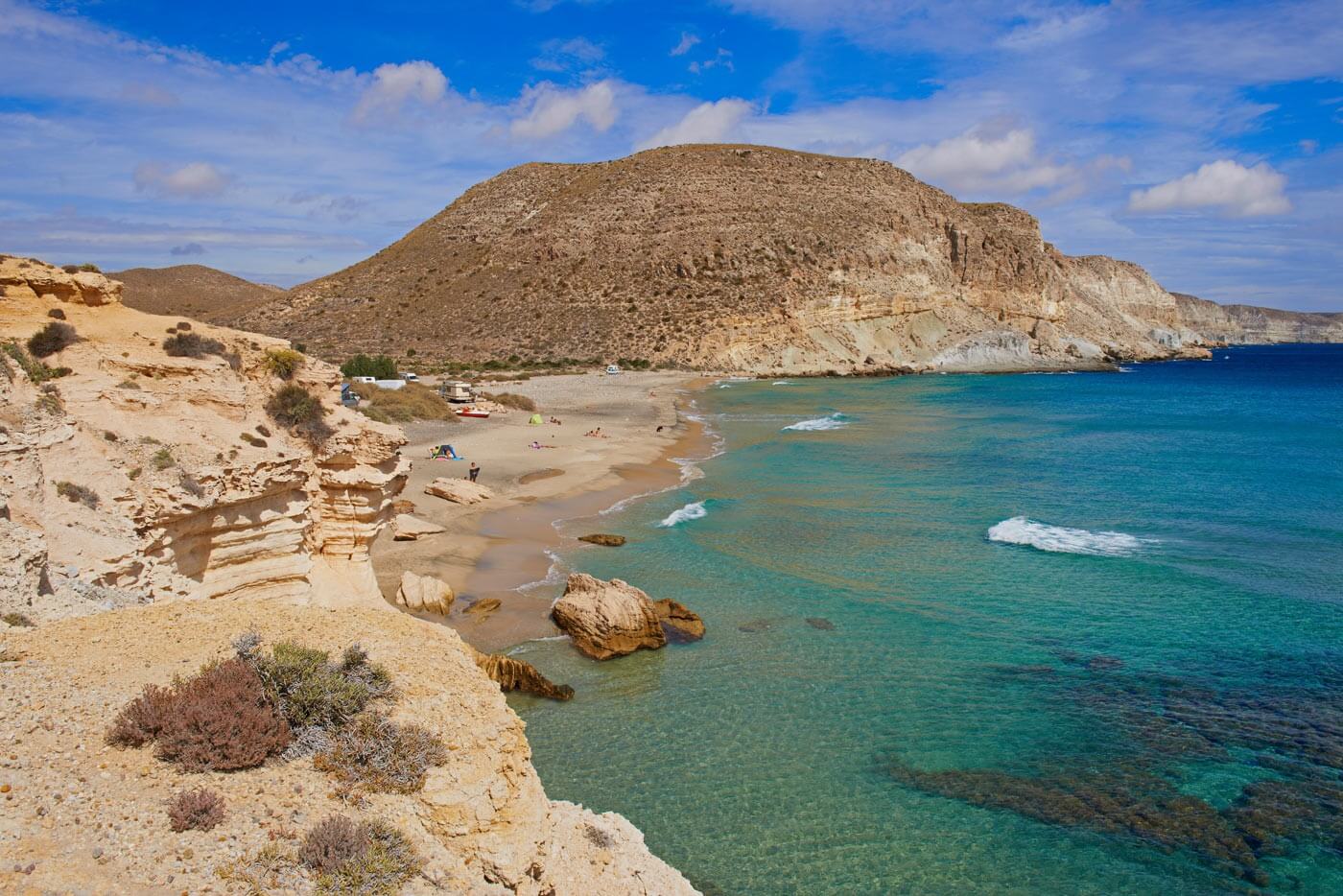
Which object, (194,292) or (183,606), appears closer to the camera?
(183,606)

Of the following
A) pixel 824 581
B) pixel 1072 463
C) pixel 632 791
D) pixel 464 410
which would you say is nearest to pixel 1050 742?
pixel 632 791

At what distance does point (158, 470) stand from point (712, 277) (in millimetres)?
78887

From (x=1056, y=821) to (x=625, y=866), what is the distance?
18.3 ft

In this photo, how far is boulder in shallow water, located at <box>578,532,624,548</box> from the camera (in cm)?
1995

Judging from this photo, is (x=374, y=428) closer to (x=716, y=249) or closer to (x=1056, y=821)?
(x=1056, y=821)

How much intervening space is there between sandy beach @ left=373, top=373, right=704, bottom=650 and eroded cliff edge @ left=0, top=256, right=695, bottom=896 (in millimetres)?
3491

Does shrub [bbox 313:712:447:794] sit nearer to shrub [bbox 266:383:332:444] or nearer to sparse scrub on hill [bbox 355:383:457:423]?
shrub [bbox 266:383:332:444]

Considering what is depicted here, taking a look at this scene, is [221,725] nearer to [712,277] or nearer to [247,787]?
[247,787]

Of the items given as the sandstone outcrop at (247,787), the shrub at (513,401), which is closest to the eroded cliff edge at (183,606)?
the sandstone outcrop at (247,787)

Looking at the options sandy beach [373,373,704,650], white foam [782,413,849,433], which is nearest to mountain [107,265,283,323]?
sandy beach [373,373,704,650]

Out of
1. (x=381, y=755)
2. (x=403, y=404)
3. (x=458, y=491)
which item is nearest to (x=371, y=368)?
(x=403, y=404)

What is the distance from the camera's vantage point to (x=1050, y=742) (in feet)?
36.5

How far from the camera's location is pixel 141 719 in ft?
16.0

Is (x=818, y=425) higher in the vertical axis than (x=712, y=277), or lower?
lower
